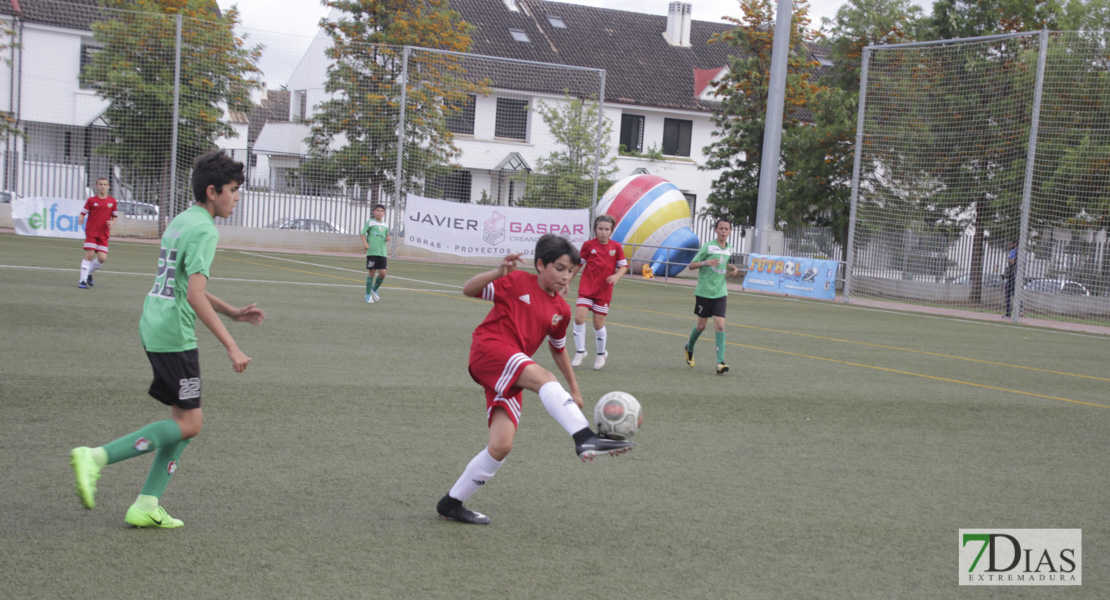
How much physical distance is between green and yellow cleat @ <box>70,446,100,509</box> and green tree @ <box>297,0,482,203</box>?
82.7ft

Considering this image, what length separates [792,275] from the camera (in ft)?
87.7

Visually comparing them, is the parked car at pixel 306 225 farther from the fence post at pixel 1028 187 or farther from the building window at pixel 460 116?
the fence post at pixel 1028 187

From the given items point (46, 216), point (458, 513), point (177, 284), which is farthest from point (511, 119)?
point (177, 284)

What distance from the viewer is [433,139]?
30.2 meters

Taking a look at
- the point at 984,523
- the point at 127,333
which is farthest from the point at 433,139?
the point at 984,523

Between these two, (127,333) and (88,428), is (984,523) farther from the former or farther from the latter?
(127,333)

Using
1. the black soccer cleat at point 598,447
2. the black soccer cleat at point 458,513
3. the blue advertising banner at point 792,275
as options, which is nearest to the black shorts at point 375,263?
the black soccer cleat at point 458,513

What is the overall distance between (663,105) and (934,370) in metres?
35.8

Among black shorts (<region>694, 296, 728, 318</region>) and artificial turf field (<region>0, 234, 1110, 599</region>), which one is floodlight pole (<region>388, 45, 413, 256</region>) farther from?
black shorts (<region>694, 296, 728, 318</region>)

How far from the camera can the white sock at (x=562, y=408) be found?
4711 mm

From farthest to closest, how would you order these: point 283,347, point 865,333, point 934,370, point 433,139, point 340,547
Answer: point 433,139, point 865,333, point 934,370, point 283,347, point 340,547

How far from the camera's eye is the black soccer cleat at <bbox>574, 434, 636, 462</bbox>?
456 cm

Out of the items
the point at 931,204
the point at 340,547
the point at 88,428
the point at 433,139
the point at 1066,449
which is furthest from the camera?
the point at 433,139

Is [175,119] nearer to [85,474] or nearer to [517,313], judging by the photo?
[517,313]
